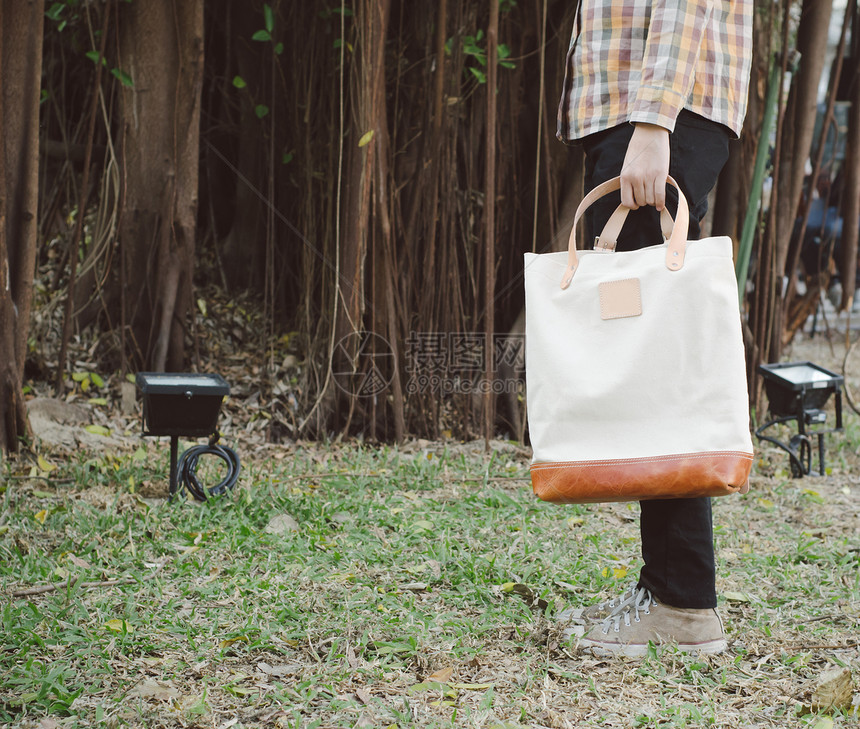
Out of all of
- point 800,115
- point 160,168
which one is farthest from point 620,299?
point 800,115

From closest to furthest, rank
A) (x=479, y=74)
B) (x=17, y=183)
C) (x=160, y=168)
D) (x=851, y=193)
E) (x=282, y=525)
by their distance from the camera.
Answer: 1. (x=282, y=525)
2. (x=17, y=183)
3. (x=479, y=74)
4. (x=160, y=168)
5. (x=851, y=193)

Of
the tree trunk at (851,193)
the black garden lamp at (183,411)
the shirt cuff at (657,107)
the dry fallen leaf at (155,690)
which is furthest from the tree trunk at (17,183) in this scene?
the tree trunk at (851,193)

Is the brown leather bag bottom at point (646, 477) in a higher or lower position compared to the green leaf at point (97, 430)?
higher

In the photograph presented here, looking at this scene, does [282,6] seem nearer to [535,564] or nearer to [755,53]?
[755,53]

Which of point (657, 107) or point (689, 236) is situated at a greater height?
point (657, 107)

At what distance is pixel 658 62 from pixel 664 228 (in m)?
0.25

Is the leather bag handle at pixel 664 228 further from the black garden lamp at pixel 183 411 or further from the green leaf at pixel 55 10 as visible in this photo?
the green leaf at pixel 55 10

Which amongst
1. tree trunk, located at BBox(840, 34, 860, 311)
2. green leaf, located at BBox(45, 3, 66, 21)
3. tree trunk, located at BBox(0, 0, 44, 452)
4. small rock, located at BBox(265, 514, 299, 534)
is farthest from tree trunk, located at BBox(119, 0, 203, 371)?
tree trunk, located at BBox(840, 34, 860, 311)

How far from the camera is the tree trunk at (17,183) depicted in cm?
257

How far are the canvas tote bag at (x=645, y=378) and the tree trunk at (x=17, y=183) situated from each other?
1.90 meters

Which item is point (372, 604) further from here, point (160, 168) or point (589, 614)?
point (160, 168)

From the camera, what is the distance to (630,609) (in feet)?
4.86

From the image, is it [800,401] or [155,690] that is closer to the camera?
[155,690]

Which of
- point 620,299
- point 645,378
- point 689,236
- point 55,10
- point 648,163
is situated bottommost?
point 645,378
